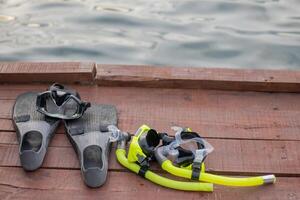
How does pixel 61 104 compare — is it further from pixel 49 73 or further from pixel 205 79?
pixel 205 79

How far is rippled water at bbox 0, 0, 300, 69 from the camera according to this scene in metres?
4.17

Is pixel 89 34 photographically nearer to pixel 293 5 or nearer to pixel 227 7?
pixel 227 7

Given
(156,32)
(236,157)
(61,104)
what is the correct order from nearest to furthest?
1. (236,157)
2. (61,104)
3. (156,32)

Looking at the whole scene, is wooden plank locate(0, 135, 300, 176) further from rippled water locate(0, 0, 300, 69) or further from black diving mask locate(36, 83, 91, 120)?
rippled water locate(0, 0, 300, 69)

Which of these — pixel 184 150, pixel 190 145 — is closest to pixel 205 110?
pixel 190 145

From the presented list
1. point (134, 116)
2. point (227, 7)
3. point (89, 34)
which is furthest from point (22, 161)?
point (227, 7)

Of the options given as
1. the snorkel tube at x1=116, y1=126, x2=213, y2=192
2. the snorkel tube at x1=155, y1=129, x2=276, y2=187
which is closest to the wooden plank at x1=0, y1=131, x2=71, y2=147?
the snorkel tube at x1=116, y1=126, x2=213, y2=192

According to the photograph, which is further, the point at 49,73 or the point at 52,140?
the point at 49,73

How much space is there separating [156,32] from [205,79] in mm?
1962

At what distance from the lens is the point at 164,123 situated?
2410 millimetres

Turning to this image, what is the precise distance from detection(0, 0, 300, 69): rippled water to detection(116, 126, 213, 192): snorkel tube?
190 cm

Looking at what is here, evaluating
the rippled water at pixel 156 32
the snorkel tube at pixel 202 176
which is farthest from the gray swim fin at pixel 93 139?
the rippled water at pixel 156 32

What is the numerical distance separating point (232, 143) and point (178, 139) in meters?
0.28

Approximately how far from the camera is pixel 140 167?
2086mm
